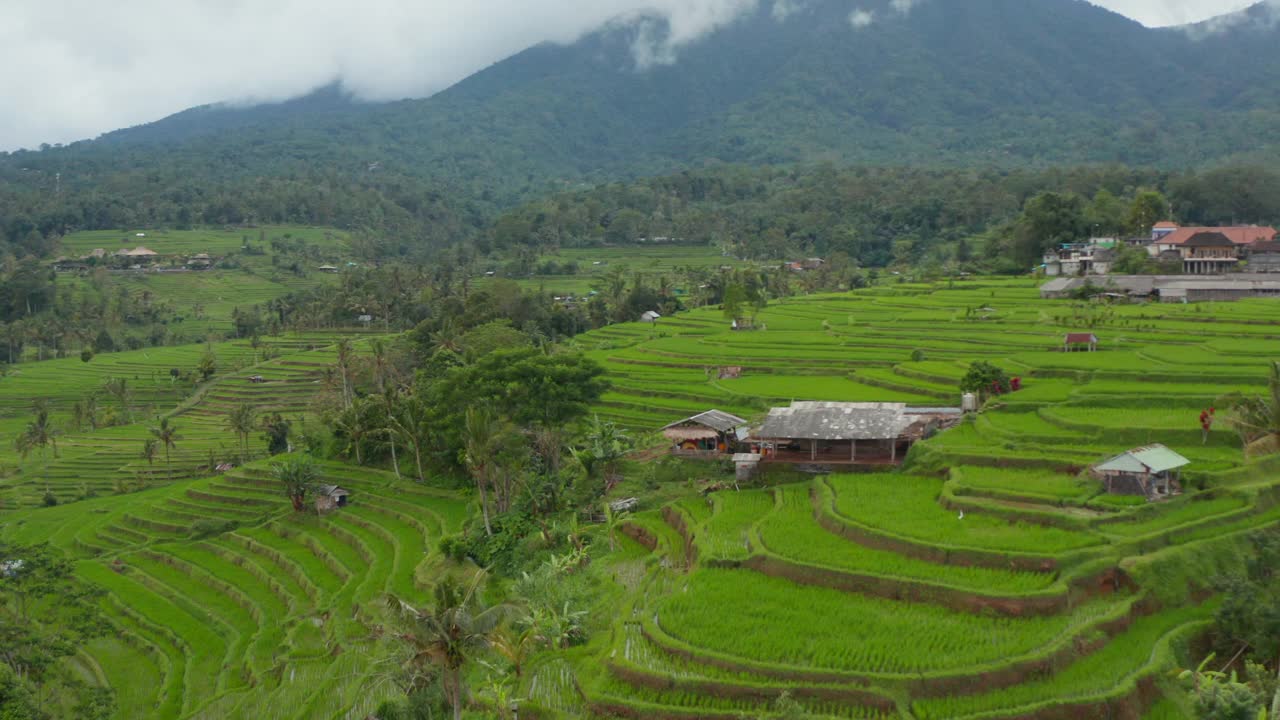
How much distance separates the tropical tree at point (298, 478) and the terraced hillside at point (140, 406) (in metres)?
11.0

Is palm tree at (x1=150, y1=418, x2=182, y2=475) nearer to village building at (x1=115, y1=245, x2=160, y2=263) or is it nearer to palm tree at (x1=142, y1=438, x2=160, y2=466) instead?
palm tree at (x1=142, y1=438, x2=160, y2=466)

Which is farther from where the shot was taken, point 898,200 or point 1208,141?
point 1208,141

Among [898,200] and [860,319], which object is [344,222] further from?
[860,319]

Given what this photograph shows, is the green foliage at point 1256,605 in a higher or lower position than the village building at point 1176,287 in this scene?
lower

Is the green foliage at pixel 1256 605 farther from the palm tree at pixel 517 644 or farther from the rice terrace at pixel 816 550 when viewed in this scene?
the palm tree at pixel 517 644

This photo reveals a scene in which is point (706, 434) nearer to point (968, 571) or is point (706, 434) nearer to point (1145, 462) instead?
point (968, 571)

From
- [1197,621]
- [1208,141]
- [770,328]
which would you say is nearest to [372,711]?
[1197,621]

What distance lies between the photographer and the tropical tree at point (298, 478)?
31.9 m

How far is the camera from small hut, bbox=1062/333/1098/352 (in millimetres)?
32375

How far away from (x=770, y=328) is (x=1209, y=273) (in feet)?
71.1

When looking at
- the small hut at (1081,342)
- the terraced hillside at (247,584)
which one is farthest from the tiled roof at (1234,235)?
the terraced hillside at (247,584)

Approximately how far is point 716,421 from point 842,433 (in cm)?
423

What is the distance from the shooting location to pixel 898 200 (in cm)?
9106

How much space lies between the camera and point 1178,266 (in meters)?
49.1
